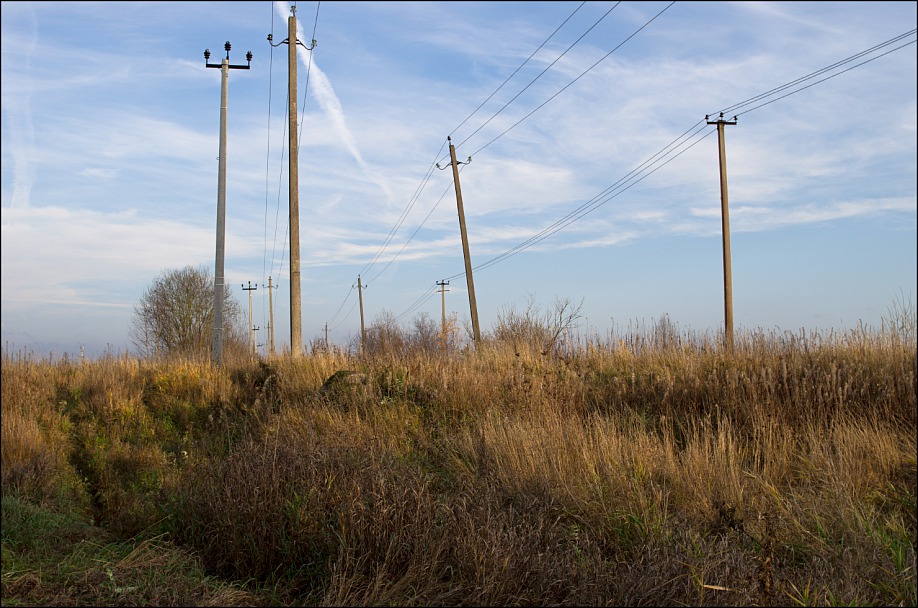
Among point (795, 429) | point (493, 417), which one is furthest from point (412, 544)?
point (795, 429)

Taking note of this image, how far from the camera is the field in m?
4.00

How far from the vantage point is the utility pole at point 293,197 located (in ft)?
49.3

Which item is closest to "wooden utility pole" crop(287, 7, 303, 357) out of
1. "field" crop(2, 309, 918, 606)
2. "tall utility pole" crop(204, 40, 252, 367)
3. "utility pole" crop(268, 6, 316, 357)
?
"utility pole" crop(268, 6, 316, 357)

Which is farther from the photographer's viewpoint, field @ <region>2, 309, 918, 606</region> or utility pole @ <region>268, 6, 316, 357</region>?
utility pole @ <region>268, 6, 316, 357</region>

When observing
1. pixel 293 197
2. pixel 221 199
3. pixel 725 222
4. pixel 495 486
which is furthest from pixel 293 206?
pixel 725 222

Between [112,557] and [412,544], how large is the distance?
1929 mm

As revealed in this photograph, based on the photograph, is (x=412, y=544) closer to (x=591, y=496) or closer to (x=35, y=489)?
(x=591, y=496)

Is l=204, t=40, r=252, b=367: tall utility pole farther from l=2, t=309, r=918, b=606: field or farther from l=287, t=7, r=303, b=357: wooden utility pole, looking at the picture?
l=2, t=309, r=918, b=606: field

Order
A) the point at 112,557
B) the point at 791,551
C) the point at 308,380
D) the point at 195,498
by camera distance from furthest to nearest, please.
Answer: the point at 308,380, the point at 195,498, the point at 791,551, the point at 112,557

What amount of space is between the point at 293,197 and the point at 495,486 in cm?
1137

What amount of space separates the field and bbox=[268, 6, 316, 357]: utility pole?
14.1 ft

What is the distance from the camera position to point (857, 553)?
15.2ft

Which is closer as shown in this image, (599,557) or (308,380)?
(599,557)

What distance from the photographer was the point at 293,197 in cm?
1578
